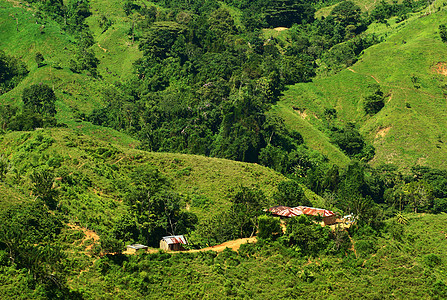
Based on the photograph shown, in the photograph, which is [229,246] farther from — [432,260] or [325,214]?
[432,260]

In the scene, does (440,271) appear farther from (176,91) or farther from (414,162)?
(176,91)

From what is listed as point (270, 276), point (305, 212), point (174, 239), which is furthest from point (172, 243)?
point (305, 212)

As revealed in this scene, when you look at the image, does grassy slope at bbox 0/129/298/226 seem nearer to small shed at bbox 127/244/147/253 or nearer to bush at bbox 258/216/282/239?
small shed at bbox 127/244/147/253

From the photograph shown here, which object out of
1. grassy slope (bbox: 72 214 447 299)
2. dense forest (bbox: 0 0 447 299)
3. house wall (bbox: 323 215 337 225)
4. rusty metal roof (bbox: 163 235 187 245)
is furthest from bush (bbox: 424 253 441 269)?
rusty metal roof (bbox: 163 235 187 245)

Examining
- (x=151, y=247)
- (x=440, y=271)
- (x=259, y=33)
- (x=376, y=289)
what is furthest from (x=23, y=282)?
(x=259, y=33)

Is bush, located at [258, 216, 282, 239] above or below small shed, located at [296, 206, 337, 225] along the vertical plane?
above

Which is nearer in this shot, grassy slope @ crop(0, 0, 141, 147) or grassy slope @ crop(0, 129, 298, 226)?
grassy slope @ crop(0, 129, 298, 226)

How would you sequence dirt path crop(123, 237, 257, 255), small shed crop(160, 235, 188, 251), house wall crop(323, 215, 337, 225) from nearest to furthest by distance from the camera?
dirt path crop(123, 237, 257, 255) < small shed crop(160, 235, 188, 251) < house wall crop(323, 215, 337, 225)
